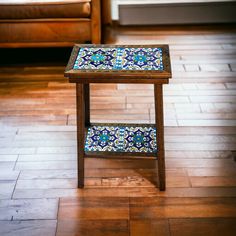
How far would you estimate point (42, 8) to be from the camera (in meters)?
2.85

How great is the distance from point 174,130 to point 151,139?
39 centimetres

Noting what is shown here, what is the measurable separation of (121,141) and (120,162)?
6.9 inches

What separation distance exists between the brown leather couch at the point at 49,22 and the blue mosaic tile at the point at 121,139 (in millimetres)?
1030

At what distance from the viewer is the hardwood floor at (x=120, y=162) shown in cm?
175

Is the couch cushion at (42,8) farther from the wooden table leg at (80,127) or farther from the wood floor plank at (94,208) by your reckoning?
the wood floor plank at (94,208)

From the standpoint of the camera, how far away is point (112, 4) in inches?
142

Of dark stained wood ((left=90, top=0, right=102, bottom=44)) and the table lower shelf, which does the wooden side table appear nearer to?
the table lower shelf

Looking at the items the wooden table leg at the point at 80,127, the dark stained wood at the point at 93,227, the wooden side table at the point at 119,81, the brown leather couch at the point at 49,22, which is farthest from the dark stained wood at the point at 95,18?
the dark stained wood at the point at 93,227

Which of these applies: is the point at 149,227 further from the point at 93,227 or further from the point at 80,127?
the point at 80,127

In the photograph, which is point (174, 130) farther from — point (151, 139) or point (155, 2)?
point (155, 2)

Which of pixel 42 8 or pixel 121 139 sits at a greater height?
pixel 42 8

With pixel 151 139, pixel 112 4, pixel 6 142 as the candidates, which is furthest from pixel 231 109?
pixel 112 4

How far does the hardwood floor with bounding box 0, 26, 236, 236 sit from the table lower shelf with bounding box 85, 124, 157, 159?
0.48ft

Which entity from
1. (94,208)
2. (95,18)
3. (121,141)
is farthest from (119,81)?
(95,18)
